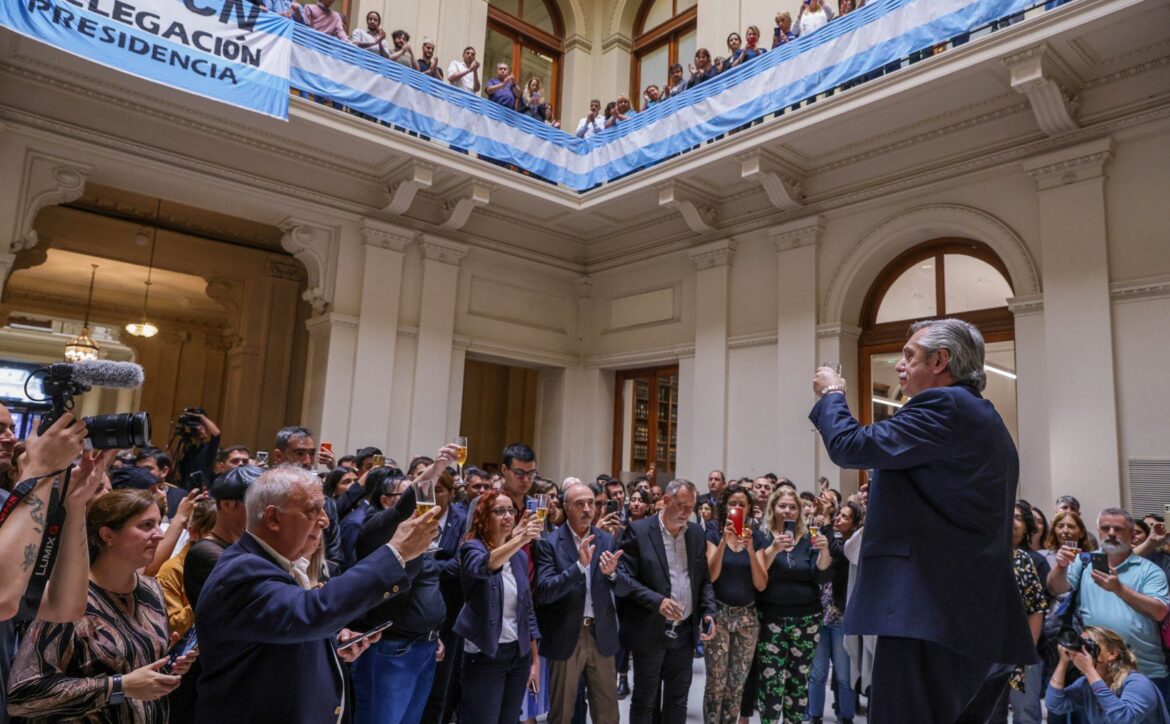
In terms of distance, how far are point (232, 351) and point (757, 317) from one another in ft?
28.8

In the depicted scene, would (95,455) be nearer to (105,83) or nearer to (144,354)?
(105,83)

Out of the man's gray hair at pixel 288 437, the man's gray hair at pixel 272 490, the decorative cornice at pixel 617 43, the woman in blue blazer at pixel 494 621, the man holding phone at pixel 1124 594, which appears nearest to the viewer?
the man's gray hair at pixel 272 490

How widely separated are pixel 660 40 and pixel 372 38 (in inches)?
219

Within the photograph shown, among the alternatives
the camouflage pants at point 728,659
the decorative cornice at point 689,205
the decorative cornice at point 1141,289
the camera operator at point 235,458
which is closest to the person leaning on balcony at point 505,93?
the decorative cornice at point 689,205

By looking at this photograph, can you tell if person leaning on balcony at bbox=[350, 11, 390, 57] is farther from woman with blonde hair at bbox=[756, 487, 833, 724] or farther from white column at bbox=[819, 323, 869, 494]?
woman with blonde hair at bbox=[756, 487, 833, 724]

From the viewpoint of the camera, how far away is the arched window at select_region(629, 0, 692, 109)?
12.9m

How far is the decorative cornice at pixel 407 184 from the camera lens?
10078 mm

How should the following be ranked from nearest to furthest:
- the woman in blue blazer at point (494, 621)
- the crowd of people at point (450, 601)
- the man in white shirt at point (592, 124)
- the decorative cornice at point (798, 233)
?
the crowd of people at point (450, 601), the woman in blue blazer at point (494, 621), the decorative cornice at point (798, 233), the man in white shirt at point (592, 124)

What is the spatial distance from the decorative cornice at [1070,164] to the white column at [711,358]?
392cm

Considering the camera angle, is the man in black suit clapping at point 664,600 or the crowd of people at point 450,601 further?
the man in black suit clapping at point 664,600

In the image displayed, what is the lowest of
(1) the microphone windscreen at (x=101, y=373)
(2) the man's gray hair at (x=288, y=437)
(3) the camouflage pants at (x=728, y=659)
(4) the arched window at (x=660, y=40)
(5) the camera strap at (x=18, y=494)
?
(3) the camouflage pants at (x=728, y=659)

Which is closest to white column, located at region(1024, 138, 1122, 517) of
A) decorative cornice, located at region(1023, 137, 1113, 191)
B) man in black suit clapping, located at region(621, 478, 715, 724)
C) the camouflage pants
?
decorative cornice, located at region(1023, 137, 1113, 191)

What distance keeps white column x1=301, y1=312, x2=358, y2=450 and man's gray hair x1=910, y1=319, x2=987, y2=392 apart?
8.72 m

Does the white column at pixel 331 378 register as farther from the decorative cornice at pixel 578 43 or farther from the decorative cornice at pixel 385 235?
the decorative cornice at pixel 578 43
